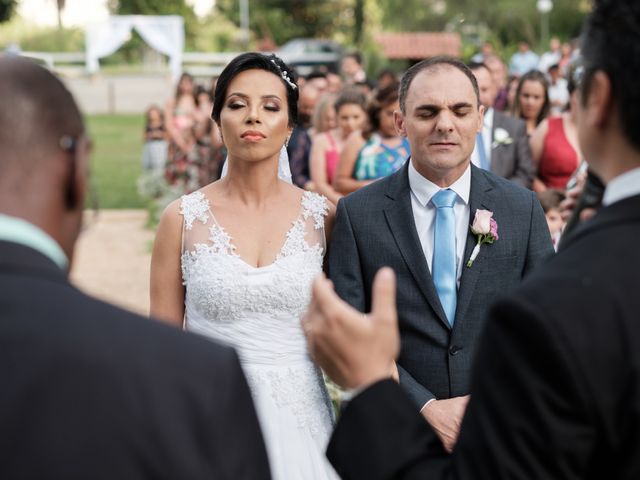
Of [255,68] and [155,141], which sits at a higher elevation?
[255,68]

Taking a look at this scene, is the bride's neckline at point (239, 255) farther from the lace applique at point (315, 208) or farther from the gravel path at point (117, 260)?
the gravel path at point (117, 260)

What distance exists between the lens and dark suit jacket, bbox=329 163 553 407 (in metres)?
3.48

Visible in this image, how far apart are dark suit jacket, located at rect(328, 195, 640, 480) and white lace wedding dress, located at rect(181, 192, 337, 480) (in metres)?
2.02

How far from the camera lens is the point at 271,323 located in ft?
12.6

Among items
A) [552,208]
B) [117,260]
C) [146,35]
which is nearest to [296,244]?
[552,208]

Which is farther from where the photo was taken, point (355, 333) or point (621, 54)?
point (355, 333)

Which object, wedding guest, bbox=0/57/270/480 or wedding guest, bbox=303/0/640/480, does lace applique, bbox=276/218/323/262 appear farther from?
wedding guest, bbox=0/57/270/480

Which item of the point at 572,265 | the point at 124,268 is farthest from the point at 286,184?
the point at 124,268

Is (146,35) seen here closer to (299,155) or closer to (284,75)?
(299,155)

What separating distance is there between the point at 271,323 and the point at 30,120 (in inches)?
91.6

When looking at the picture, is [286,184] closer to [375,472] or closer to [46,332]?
[375,472]

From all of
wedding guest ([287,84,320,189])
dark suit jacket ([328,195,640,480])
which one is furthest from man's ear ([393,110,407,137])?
wedding guest ([287,84,320,189])

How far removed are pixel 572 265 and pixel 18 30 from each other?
75.8 meters

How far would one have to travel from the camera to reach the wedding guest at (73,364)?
1462mm
